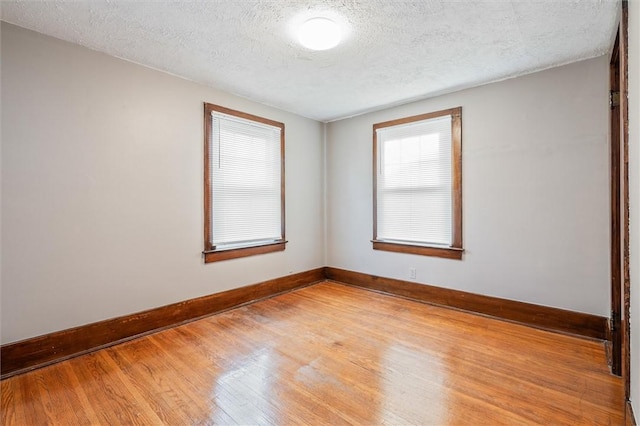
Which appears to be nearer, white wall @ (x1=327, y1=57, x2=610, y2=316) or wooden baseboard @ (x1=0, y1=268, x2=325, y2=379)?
wooden baseboard @ (x1=0, y1=268, x2=325, y2=379)

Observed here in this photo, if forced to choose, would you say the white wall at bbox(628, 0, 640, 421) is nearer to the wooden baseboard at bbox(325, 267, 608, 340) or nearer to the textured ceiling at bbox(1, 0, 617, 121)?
the textured ceiling at bbox(1, 0, 617, 121)

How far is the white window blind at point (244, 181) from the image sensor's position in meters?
3.47

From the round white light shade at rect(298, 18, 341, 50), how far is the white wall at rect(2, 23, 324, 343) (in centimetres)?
153

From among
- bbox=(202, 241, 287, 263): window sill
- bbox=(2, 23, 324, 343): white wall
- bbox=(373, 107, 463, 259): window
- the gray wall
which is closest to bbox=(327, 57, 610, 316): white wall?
the gray wall

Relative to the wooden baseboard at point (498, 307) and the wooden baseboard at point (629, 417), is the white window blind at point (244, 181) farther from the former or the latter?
the wooden baseboard at point (629, 417)

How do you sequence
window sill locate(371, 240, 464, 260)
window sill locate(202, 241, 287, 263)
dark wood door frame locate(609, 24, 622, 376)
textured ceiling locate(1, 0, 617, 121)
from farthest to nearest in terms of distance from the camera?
window sill locate(371, 240, 464, 260)
window sill locate(202, 241, 287, 263)
dark wood door frame locate(609, 24, 622, 376)
textured ceiling locate(1, 0, 617, 121)

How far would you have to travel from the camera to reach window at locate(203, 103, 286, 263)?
3406 mm

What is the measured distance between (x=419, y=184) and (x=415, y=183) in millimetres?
55

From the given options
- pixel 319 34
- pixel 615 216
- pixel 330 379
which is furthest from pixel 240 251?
pixel 615 216

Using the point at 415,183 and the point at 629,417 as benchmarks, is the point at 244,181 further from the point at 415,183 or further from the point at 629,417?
the point at 629,417

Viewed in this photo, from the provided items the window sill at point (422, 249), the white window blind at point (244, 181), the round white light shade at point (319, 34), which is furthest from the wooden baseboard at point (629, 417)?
the white window blind at point (244, 181)

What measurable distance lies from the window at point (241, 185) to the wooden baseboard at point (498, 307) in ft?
4.96

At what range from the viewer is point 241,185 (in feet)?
12.1

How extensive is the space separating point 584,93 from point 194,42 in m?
3.36
